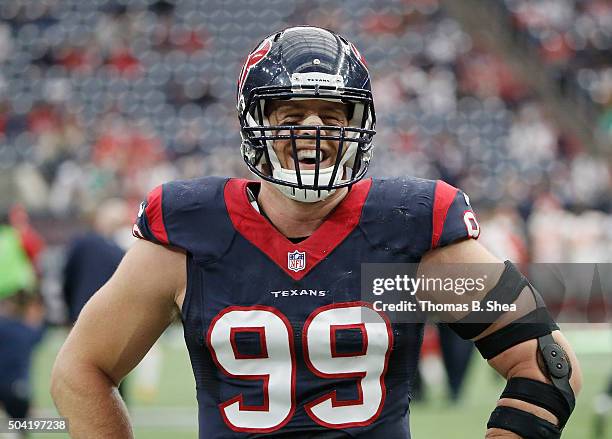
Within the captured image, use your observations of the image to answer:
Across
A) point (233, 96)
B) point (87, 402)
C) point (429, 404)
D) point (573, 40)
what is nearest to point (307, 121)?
point (87, 402)

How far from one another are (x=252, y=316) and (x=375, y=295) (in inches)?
11.3

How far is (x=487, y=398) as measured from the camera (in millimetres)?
9258

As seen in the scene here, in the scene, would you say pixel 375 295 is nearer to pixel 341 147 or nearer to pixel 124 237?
pixel 341 147

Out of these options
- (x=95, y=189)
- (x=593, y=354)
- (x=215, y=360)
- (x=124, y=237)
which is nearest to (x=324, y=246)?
(x=215, y=360)

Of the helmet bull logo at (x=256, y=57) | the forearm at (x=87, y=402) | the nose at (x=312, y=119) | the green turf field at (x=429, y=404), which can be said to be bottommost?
the green turf field at (x=429, y=404)

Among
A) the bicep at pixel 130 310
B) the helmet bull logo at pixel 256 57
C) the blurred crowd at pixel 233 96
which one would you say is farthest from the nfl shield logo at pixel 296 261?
the blurred crowd at pixel 233 96

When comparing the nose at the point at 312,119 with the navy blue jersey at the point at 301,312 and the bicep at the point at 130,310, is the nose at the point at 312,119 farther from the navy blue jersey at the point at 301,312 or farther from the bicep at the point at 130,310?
the bicep at the point at 130,310

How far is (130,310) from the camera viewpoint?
2658 mm

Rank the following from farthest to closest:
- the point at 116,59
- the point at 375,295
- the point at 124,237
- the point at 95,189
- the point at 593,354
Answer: the point at 116,59 < the point at 95,189 < the point at 593,354 < the point at 124,237 < the point at 375,295

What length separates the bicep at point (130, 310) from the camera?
265cm

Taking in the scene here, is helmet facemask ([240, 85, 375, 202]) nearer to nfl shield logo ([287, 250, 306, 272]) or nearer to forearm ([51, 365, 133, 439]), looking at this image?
nfl shield logo ([287, 250, 306, 272])

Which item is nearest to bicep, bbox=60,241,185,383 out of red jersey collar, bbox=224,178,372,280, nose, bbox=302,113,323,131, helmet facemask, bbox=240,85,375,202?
red jersey collar, bbox=224,178,372,280

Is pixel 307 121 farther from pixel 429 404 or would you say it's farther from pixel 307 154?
pixel 429 404

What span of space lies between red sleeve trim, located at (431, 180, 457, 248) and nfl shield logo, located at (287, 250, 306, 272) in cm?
30
